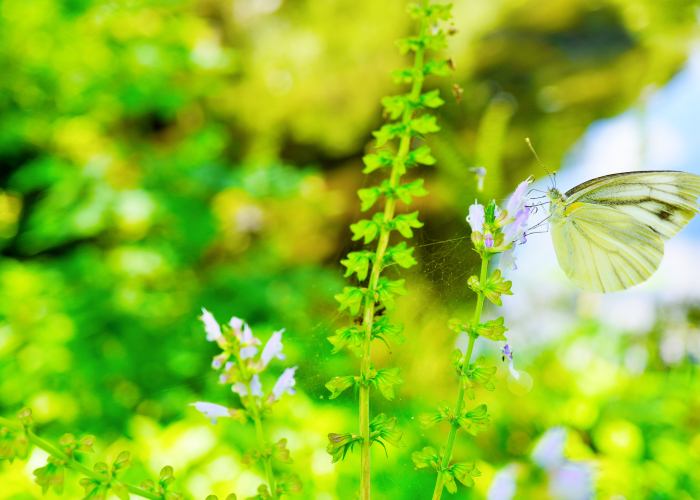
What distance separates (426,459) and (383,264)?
0.56 ft

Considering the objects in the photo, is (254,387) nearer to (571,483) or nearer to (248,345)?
(248,345)

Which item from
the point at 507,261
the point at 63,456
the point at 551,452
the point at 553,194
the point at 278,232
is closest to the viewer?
the point at 63,456

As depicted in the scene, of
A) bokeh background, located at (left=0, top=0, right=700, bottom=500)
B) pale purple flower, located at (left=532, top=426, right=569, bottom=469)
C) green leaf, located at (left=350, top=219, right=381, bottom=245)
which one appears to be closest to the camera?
green leaf, located at (left=350, top=219, right=381, bottom=245)

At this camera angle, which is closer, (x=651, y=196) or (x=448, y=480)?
(x=448, y=480)

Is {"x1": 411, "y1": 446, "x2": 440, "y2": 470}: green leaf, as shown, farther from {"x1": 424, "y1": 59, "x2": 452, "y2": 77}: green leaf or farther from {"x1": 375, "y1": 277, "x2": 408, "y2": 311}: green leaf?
{"x1": 424, "y1": 59, "x2": 452, "y2": 77}: green leaf

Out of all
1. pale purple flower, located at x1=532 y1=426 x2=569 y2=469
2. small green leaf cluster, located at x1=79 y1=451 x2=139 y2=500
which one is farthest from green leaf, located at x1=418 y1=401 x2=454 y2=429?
pale purple flower, located at x1=532 y1=426 x2=569 y2=469

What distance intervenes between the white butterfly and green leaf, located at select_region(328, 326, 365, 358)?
1.26ft

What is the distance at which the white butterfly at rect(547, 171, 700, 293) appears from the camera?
61 cm

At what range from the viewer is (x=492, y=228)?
0.35 m

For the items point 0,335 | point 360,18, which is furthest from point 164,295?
point 360,18

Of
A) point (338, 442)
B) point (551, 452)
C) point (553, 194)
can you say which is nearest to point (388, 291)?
point (338, 442)

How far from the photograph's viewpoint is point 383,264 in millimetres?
396

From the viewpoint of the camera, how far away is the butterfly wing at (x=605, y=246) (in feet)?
2.17

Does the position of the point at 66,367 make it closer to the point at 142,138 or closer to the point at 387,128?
the point at 142,138
